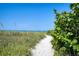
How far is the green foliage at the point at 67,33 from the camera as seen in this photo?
2596 millimetres

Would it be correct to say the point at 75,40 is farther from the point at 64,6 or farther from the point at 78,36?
the point at 64,6

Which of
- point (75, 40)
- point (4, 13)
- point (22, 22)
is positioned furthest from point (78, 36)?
point (4, 13)

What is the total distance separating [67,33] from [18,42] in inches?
15.9

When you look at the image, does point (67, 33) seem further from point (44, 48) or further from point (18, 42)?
point (18, 42)

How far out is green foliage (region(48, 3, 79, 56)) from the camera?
8.52 ft

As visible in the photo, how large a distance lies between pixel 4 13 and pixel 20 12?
13cm

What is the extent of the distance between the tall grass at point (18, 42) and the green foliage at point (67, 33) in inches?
5.1

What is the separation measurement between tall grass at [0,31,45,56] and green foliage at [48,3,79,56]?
0.13 metres

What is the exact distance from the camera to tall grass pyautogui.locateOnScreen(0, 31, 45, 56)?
2.62 m

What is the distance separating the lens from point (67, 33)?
8.59 feet

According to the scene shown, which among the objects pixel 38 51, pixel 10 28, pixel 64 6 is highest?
pixel 64 6

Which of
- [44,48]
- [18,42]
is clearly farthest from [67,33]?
[18,42]

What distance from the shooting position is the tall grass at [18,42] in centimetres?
262

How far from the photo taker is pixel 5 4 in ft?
8.63
